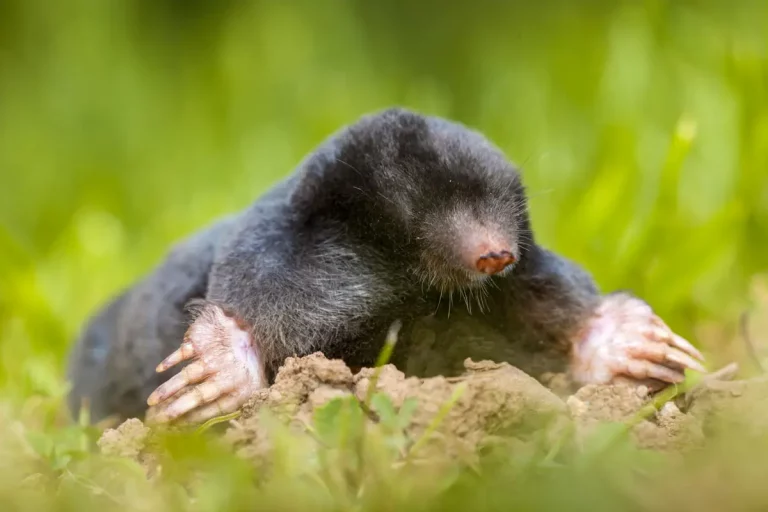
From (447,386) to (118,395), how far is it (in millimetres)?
985

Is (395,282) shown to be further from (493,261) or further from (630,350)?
(630,350)

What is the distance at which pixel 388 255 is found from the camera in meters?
1.43

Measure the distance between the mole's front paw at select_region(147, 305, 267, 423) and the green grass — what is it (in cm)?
16

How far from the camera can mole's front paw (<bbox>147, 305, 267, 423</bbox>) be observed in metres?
1.30

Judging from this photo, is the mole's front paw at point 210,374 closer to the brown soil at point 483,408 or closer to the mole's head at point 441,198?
the brown soil at point 483,408

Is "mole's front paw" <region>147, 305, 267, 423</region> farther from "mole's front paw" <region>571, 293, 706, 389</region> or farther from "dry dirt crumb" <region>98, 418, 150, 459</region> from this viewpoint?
"mole's front paw" <region>571, 293, 706, 389</region>

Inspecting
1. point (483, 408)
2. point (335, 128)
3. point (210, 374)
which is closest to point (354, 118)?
point (335, 128)

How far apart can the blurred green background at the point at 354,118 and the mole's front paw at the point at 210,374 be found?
2.11 feet

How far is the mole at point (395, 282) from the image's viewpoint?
133cm

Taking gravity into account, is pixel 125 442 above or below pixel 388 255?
below

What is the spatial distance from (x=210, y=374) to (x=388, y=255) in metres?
0.36

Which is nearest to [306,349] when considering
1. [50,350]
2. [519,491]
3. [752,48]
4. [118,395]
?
[519,491]

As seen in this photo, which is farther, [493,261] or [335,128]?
[335,128]

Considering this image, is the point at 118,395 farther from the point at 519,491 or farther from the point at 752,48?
the point at 752,48
